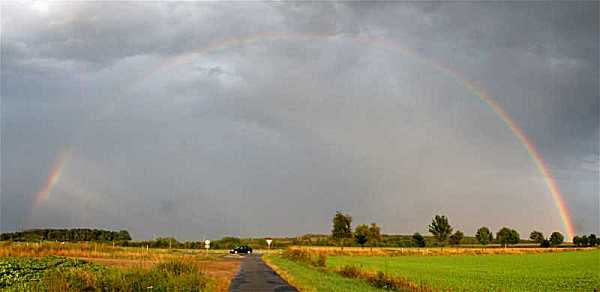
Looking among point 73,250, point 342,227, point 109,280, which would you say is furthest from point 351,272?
point 342,227

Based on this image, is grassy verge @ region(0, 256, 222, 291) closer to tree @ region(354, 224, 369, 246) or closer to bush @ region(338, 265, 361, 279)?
bush @ region(338, 265, 361, 279)

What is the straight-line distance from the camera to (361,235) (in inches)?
6718

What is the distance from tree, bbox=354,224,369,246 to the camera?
559ft

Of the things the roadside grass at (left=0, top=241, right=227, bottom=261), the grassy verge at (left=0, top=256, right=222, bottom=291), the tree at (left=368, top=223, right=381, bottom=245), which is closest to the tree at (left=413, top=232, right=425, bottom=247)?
the tree at (left=368, top=223, right=381, bottom=245)

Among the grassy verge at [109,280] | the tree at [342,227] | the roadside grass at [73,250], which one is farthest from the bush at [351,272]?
the tree at [342,227]

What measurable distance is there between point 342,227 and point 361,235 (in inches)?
264

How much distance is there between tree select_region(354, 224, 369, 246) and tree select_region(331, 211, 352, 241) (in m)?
2.80

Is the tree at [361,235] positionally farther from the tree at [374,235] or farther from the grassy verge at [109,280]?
the grassy verge at [109,280]

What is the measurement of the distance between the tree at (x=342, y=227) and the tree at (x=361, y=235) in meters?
2.80

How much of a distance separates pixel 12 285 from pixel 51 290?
4.71m

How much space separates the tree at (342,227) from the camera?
556 ft

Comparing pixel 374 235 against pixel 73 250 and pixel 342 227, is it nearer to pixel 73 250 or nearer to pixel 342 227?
pixel 342 227

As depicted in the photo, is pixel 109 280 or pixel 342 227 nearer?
pixel 109 280

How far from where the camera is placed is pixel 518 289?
111 feet
